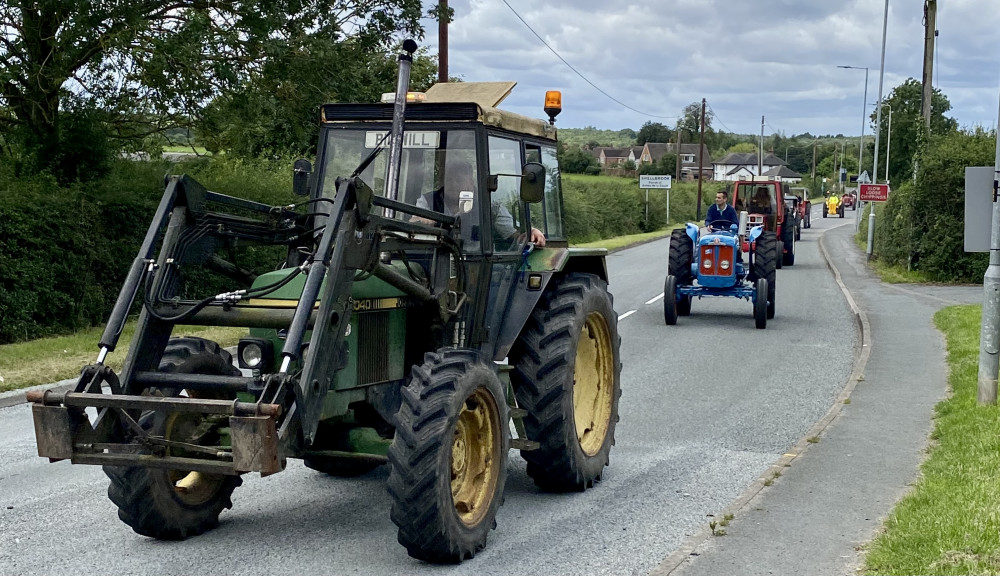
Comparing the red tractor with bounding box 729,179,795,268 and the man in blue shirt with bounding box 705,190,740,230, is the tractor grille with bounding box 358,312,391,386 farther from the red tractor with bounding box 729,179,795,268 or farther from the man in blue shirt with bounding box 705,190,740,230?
the red tractor with bounding box 729,179,795,268

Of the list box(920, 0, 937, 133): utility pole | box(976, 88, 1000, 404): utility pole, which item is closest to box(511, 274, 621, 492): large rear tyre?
box(976, 88, 1000, 404): utility pole

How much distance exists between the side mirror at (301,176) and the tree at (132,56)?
857cm

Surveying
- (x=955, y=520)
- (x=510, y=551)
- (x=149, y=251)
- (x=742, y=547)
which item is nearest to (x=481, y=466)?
(x=510, y=551)

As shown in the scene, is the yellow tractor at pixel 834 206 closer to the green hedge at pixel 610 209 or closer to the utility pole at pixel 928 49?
the green hedge at pixel 610 209

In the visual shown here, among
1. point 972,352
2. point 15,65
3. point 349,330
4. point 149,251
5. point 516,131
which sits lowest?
point 972,352

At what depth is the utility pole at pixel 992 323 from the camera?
34.8 ft

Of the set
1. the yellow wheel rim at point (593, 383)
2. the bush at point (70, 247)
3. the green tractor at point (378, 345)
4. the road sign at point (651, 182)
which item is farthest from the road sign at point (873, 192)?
the green tractor at point (378, 345)

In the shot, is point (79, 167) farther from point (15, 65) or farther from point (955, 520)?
point (955, 520)

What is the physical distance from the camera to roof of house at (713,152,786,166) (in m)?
156

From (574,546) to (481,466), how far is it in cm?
71

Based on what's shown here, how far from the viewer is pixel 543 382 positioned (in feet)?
24.8

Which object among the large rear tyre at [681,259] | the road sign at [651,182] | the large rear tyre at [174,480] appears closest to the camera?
the large rear tyre at [174,480]

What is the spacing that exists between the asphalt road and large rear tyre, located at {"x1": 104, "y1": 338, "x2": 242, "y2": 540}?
140 millimetres

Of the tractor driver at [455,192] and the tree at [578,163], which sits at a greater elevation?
the tree at [578,163]
